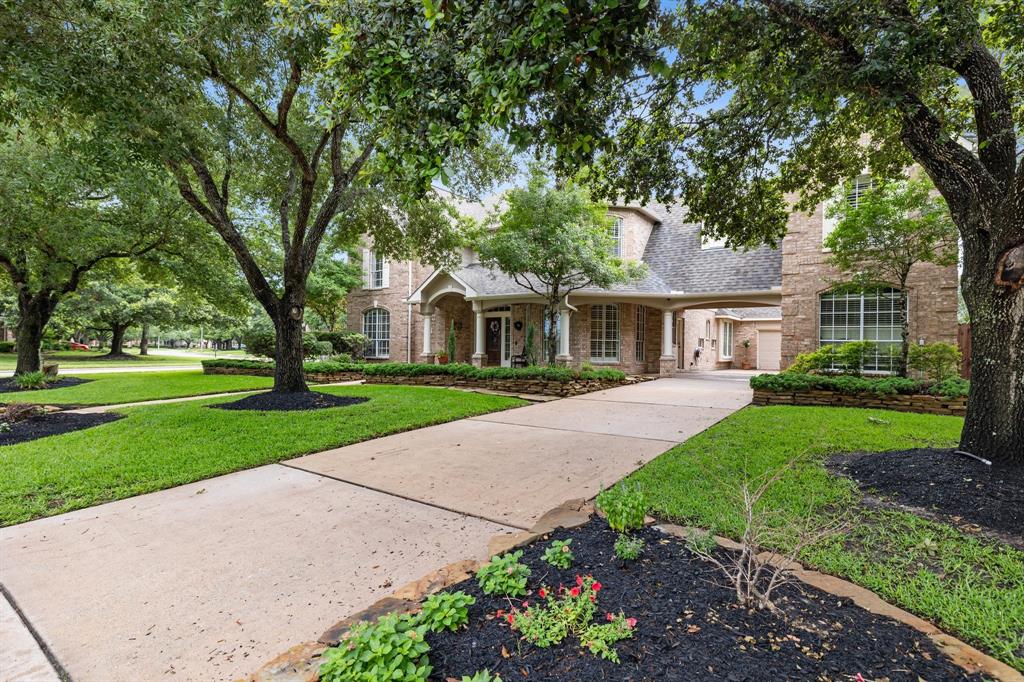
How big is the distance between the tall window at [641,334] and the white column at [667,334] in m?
0.85

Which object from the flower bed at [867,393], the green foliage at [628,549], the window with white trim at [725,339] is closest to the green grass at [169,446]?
the green foliage at [628,549]

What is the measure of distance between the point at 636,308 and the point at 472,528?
1370 centimetres

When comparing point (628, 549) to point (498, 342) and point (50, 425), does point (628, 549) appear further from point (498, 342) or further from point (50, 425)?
point (498, 342)

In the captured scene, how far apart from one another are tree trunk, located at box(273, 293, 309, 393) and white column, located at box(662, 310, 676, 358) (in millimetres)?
11247

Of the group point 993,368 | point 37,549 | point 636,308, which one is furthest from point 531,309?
point 37,549

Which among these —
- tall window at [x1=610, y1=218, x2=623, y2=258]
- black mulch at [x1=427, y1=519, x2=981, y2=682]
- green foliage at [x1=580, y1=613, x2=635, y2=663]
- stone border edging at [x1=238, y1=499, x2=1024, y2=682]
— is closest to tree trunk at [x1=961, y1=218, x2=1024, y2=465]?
stone border edging at [x1=238, y1=499, x2=1024, y2=682]

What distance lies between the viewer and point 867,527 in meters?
3.14

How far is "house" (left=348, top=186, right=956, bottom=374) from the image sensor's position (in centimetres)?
1193

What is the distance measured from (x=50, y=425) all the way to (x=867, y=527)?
9862mm

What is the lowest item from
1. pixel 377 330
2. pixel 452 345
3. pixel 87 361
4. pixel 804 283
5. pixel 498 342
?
pixel 87 361

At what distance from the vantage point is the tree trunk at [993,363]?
3.80 meters

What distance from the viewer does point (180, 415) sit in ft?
24.1

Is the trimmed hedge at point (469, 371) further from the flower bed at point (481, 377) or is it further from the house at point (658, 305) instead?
the house at point (658, 305)

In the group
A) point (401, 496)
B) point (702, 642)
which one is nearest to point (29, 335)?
point (401, 496)
